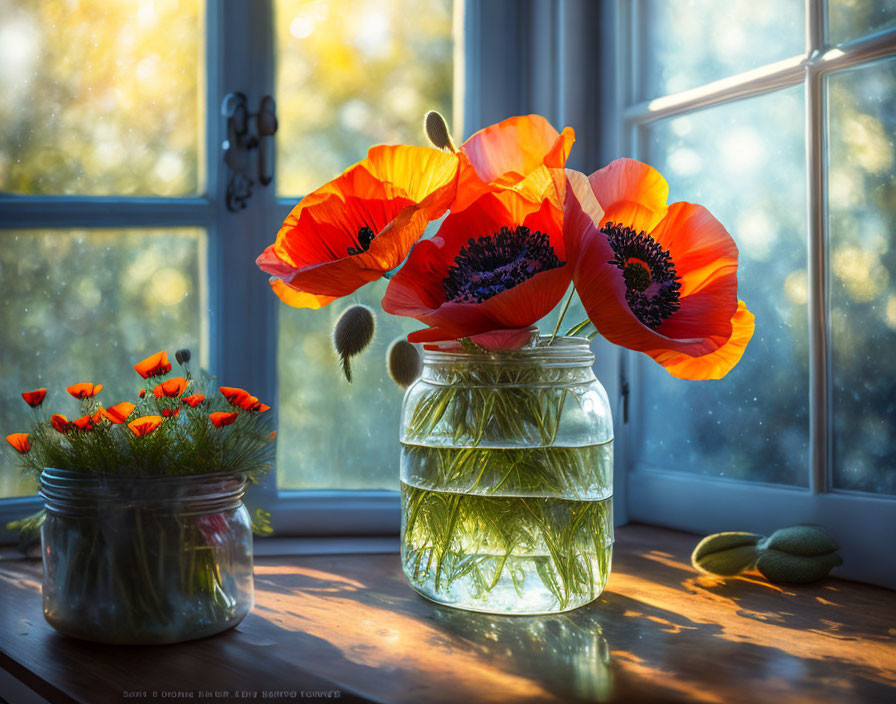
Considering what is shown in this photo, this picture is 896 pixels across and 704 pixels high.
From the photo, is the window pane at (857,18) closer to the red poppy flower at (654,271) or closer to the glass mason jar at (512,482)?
the red poppy flower at (654,271)

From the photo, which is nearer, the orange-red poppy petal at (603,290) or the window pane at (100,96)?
the orange-red poppy petal at (603,290)

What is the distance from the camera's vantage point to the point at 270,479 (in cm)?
111

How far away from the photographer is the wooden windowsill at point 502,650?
0.58 meters

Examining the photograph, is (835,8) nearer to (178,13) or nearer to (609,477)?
(609,477)

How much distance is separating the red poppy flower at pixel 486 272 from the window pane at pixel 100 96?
1.77ft

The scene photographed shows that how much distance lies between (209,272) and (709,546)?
0.73 metres

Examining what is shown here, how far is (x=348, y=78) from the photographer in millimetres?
1116

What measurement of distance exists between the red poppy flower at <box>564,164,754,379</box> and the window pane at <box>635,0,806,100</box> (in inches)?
14.8

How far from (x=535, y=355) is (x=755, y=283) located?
42 centimetres

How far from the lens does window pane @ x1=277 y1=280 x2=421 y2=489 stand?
1.12 meters

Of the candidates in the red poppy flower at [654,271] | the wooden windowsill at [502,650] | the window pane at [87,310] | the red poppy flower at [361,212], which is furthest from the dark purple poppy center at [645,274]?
the window pane at [87,310]

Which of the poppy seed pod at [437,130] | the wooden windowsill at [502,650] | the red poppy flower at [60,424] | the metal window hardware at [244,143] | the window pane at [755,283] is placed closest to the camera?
the wooden windowsill at [502,650]

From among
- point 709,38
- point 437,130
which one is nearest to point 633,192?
point 437,130

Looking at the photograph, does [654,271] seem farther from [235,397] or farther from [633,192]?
[235,397]
